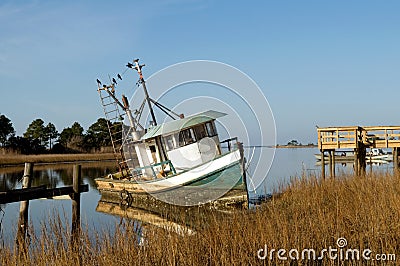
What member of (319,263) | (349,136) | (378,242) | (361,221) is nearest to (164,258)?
(319,263)

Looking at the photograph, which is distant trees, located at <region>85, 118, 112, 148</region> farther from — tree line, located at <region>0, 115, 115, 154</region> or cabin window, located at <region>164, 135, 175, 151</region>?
cabin window, located at <region>164, 135, 175, 151</region>

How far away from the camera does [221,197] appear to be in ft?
58.4

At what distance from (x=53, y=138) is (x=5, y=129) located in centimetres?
914

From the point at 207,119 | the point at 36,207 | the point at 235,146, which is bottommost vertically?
the point at 36,207

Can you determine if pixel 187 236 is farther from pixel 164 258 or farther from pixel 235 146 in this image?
pixel 235 146

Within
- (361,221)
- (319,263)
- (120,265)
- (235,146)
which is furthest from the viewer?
(235,146)

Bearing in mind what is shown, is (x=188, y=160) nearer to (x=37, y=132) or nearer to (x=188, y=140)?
(x=188, y=140)

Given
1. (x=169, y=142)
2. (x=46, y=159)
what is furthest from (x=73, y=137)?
(x=169, y=142)

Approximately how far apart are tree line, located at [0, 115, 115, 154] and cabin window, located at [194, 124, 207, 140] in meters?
47.9

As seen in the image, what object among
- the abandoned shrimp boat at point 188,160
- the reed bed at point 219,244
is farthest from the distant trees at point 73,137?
the reed bed at point 219,244

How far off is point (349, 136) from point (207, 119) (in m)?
8.15

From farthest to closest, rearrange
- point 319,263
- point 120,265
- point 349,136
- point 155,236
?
point 349,136, point 155,236, point 319,263, point 120,265

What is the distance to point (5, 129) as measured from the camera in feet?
205

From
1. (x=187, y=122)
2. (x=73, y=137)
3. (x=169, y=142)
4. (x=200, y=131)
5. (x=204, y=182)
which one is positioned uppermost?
(x=73, y=137)
